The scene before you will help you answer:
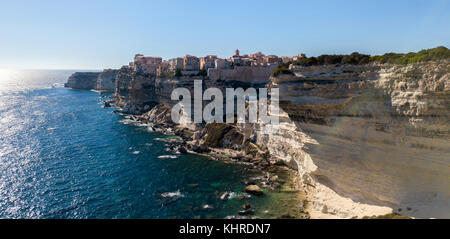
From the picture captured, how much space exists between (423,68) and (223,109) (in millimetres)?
39109

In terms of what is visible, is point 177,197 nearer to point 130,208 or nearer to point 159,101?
point 130,208

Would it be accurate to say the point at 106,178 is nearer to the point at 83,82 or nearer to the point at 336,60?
the point at 336,60

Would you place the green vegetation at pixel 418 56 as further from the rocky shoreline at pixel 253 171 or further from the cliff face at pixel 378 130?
the rocky shoreline at pixel 253 171

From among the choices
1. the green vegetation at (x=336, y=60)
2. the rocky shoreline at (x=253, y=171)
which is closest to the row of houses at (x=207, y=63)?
the rocky shoreline at (x=253, y=171)

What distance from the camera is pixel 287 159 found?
34.2 m

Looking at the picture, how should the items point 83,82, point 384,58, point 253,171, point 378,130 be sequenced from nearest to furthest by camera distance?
1. point 378,130
2. point 384,58
3. point 253,171
4. point 83,82

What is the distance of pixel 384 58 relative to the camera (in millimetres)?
22422

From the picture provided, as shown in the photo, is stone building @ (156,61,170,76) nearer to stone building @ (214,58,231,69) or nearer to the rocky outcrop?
stone building @ (214,58,231,69)

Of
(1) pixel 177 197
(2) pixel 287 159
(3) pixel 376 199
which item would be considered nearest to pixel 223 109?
(2) pixel 287 159

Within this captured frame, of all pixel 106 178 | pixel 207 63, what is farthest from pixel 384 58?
pixel 207 63

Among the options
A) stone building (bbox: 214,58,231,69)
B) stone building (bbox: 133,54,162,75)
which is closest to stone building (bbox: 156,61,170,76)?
stone building (bbox: 133,54,162,75)

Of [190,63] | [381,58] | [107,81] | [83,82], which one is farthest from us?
[83,82]

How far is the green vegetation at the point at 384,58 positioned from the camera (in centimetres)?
1942

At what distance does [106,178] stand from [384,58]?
33213 millimetres
